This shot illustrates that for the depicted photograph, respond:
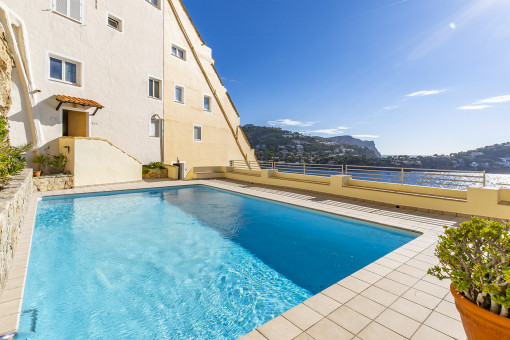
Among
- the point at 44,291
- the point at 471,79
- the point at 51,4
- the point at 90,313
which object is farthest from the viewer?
the point at 471,79

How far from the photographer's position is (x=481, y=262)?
1799mm

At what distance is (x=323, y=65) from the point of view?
807 inches

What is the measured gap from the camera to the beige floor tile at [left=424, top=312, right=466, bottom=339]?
239cm

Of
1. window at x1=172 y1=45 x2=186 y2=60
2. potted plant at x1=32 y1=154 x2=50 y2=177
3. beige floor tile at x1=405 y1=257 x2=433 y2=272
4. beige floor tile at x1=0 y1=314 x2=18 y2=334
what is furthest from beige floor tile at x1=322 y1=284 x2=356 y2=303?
window at x1=172 y1=45 x2=186 y2=60

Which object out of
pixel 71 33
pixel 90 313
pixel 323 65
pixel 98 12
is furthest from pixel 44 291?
pixel 323 65

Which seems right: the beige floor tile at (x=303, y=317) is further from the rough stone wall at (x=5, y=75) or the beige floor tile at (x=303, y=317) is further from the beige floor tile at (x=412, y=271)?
the rough stone wall at (x=5, y=75)

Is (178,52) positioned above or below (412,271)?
above

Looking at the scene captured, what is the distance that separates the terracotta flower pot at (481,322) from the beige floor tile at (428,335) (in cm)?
55

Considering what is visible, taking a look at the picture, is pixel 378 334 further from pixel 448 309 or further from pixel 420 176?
pixel 420 176

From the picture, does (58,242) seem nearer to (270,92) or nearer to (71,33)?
(71,33)

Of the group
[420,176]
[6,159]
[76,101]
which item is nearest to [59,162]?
[76,101]

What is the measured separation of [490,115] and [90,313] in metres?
26.2

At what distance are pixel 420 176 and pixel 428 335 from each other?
A: 689cm

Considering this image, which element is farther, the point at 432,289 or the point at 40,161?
the point at 40,161
